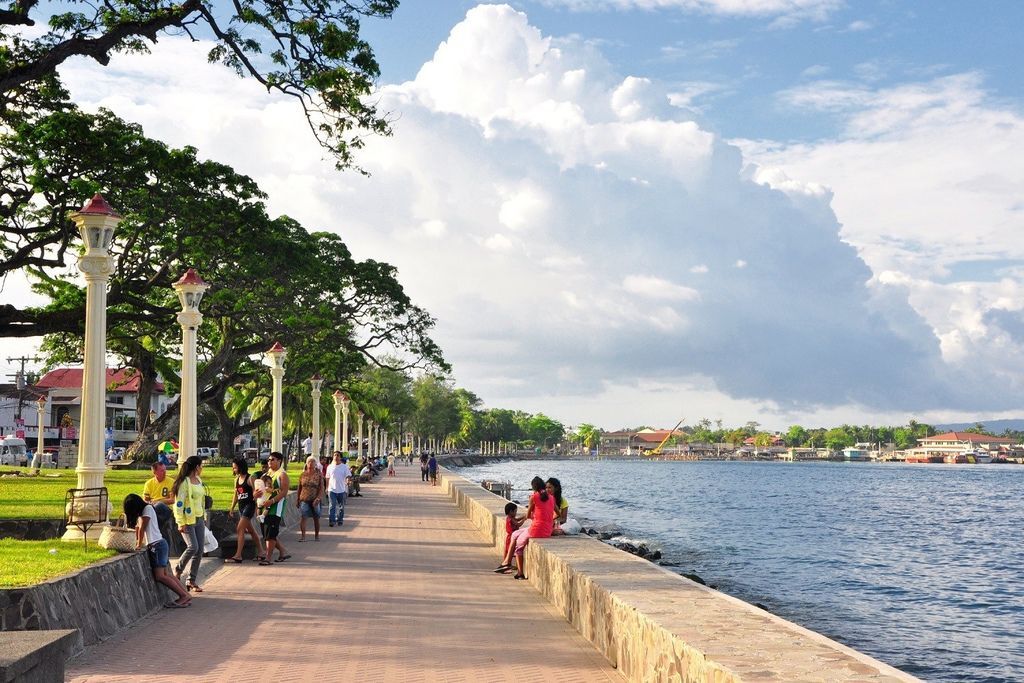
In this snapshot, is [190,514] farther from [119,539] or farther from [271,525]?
[271,525]

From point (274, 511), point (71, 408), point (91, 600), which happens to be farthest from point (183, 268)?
point (71, 408)

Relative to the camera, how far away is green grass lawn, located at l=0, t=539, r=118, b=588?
891 centimetres

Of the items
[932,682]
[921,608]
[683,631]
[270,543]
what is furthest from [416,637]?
[921,608]

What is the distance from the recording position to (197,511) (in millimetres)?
12492

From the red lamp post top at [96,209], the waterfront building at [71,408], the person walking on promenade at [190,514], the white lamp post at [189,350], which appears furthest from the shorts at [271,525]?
the waterfront building at [71,408]

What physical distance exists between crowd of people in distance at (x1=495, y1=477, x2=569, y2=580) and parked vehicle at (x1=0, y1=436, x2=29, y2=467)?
44515 mm

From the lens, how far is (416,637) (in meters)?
9.87

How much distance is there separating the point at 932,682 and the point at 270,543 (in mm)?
9954

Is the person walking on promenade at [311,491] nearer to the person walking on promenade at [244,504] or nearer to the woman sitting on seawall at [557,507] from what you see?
the person walking on promenade at [244,504]

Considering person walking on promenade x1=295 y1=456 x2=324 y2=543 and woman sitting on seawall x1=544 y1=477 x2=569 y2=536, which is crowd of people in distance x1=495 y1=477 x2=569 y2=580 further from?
person walking on promenade x1=295 y1=456 x2=324 y2=543

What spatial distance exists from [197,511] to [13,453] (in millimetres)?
51146

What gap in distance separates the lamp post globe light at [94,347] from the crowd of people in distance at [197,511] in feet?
2.36

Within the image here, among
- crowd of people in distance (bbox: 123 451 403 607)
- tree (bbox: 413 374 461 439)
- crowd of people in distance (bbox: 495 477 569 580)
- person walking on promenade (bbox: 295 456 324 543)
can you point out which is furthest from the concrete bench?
tree (bbox: 413 374 461 439)

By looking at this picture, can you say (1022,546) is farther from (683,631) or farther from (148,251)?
(683,631)
